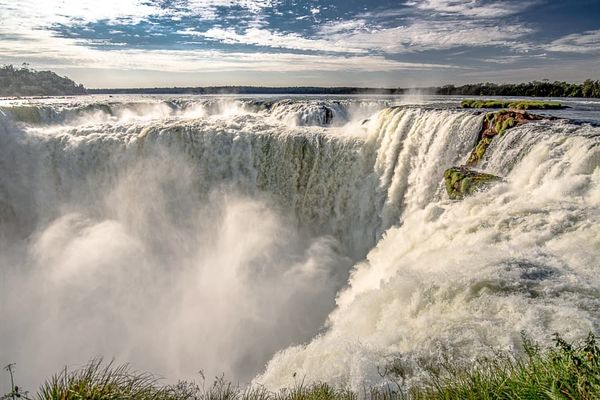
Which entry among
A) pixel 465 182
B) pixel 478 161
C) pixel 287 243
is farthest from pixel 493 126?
pixel 287 243

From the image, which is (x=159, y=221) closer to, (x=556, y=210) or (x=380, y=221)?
(x=380, y=221)

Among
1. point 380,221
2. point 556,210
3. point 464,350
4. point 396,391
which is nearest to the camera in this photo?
point 396,391

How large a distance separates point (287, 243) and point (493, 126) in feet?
24.8

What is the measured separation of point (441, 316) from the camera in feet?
17.0

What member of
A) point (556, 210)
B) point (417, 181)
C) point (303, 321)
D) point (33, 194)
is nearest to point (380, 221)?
point (417, 181)

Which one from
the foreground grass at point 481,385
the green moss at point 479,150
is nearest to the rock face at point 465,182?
the green moss at point 479,150

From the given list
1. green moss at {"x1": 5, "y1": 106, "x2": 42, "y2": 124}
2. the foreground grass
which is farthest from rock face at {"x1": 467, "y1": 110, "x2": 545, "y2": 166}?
green moss at {"x1": 5, "y1": 106, "x2": 42, "y2": 124}

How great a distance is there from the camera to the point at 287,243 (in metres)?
14.9

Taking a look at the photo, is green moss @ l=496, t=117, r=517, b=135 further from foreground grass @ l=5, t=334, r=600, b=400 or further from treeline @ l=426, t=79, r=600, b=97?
treeline @ l=426, t=79, r=600, b=97

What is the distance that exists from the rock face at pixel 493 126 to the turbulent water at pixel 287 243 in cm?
25

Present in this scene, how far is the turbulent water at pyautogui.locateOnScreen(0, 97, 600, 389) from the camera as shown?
17.4ft

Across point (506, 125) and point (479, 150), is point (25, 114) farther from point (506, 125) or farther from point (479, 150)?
point (506, 125)

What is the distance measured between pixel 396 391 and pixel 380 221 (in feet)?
31.1

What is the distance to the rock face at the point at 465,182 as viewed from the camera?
866 centimetres
